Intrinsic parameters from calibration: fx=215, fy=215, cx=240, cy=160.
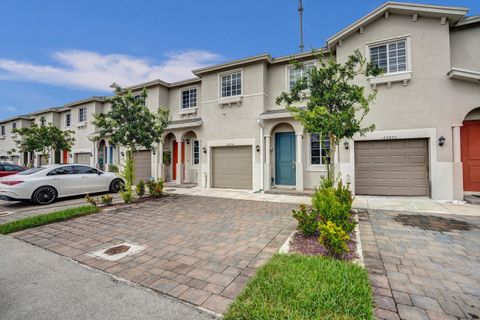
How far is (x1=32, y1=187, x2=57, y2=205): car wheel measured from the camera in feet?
26.7

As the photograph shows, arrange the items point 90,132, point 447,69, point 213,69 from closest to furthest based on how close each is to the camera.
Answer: point 447,69 → point 213,69 → point 90,132

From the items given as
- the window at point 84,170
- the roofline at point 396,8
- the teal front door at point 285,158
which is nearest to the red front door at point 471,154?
the roofline at point 396,8

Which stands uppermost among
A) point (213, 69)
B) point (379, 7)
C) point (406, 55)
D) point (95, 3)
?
point (95, 3)

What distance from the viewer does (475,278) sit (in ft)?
9.84

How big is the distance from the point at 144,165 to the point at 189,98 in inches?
218

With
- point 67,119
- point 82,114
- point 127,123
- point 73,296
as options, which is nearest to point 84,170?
point 127,123

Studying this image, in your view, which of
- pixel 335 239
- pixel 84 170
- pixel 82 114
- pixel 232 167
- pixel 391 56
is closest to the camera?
pixel 335 239

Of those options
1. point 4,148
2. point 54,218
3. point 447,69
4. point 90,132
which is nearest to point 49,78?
point 4,148

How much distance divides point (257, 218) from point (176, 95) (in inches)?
444

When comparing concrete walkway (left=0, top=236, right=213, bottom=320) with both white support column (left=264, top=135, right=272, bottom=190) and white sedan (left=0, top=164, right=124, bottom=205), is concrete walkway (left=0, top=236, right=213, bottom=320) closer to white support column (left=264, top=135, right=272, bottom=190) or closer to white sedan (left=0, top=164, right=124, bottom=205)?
white sedan (left=0, top=164, right=124, bottom=205)

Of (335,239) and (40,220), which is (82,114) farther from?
(335,239)

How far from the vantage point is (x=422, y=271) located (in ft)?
10.4

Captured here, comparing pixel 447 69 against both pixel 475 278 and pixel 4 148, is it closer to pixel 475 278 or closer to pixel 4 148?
pixel 475 278

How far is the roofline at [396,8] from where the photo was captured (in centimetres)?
775
